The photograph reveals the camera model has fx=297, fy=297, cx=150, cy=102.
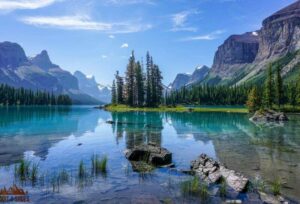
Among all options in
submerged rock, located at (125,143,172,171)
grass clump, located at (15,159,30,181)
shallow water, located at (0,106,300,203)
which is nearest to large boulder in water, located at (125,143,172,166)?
submerged rock, located at (125,143,172,171)

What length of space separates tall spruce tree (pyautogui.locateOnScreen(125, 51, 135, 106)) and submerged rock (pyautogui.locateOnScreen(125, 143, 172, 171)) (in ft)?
368

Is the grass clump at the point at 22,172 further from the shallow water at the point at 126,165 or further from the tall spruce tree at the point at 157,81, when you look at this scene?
the tall spruce tree at the point at 157,81

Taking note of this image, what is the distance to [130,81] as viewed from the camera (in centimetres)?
14625

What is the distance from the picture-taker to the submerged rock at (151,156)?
28.6 m

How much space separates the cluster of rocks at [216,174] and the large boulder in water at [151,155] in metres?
2.97

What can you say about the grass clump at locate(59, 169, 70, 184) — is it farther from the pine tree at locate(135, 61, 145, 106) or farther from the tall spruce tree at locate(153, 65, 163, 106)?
the tall spruce tree at locate(153, 65, 163, 106)

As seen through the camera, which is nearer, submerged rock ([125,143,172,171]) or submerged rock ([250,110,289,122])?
submerged rock ([125,143,172,171])

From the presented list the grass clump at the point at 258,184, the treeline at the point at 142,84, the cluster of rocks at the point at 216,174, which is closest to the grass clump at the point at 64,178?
the cluster of rocks at the point at 216,174

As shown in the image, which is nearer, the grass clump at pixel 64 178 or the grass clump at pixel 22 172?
the grass clump at pixel 64 178

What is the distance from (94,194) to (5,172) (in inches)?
374

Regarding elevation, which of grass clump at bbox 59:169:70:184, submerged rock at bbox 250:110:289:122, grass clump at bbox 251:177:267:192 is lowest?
grass clump at bbox 251:177:267:192

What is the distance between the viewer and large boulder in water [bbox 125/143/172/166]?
28.6 metres

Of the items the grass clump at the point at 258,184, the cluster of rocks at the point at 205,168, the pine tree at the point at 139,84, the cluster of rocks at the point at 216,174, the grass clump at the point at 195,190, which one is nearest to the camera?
the cluster of rocks at the point at 205,168

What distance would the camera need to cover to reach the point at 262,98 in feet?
431
